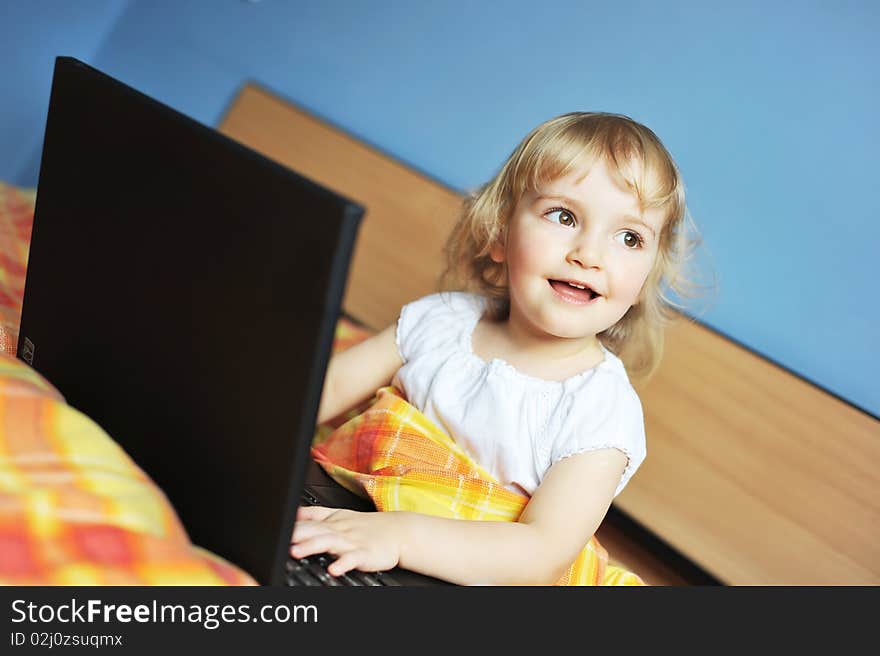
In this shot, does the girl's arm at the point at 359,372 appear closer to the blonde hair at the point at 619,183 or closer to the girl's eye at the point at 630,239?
the blonde hair at the point at 619,183

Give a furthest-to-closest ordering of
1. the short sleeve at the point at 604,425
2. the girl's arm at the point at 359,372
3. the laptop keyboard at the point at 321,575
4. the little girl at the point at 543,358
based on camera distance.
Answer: the girl's arm at the point at 359,372 → the short sleeve at the point at 604,425 → the little girl at the point at 543,358 → the laptop keyboard at the point at 321,575

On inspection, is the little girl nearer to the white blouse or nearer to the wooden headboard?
the white blouse

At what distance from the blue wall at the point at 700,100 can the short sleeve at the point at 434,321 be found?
595 mm

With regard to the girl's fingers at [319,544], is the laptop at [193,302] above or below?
above

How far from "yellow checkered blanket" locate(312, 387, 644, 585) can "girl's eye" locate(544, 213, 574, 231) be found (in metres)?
0.28

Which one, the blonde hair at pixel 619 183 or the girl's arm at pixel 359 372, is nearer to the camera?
the blonde hair at pixel 619 183

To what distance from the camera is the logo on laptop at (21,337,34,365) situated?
Result: 0.98 metres

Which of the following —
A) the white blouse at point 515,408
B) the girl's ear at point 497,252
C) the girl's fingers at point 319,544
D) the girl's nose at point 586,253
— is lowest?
the girl's fingers at point 319,544

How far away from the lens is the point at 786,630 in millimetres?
883

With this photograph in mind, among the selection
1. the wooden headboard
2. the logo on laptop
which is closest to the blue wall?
the wooden headboard

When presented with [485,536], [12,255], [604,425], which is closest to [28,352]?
[485,536]

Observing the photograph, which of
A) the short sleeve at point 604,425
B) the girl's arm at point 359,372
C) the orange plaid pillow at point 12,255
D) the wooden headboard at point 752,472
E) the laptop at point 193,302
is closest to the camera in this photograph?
the laptop at point 193,302

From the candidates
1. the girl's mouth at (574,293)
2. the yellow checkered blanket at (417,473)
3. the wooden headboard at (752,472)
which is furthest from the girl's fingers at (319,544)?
the wooden headboard at (752,472)

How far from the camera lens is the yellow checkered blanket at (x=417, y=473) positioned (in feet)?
3.51
